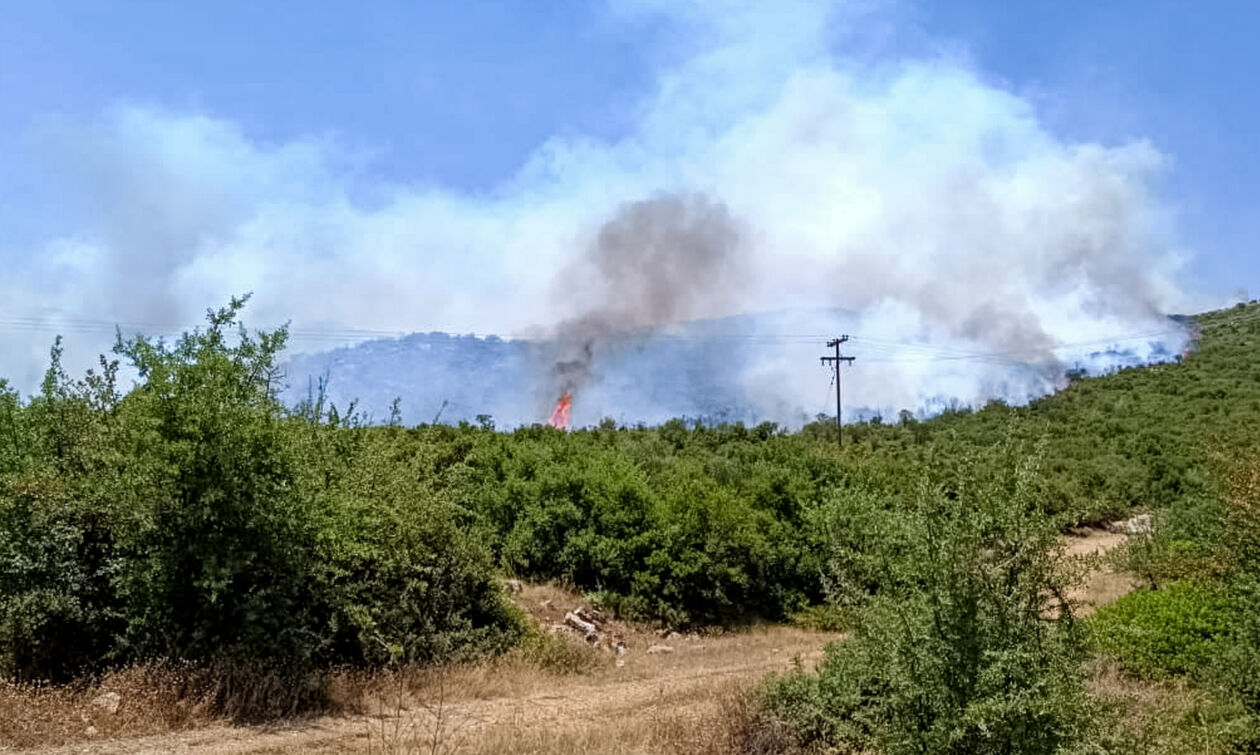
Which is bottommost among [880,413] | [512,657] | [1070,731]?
[512,657]

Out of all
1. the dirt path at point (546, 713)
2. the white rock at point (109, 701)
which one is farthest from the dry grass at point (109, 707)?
the dirt path at point (546, 713)

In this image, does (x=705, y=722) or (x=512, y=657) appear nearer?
(x=705, y=722)

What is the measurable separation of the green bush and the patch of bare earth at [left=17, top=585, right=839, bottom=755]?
5261mm

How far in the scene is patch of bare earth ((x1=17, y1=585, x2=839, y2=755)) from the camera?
10625 mm

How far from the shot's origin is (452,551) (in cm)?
1659

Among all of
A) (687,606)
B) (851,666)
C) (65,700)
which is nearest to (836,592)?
(851,666)

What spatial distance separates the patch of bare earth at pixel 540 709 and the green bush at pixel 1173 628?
5.26 metres

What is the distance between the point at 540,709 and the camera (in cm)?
1361

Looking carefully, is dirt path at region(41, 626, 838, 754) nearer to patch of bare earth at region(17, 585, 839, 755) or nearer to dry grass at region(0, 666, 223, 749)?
patch of bare earth at region(17, 585, 839, 755)

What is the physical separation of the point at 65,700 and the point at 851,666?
30.8 ft

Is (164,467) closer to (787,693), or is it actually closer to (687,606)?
(787,693)

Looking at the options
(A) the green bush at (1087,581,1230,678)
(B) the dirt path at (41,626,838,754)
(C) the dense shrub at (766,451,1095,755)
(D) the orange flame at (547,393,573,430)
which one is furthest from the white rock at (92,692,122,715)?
(D) the orange flame at (547,393,573,430)

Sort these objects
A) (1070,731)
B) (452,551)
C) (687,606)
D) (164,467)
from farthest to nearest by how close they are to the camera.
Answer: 1. (687,606)
2. (452,551)
3. (164,467)
4. (1070,731)

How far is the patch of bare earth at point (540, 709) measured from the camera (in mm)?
10625
